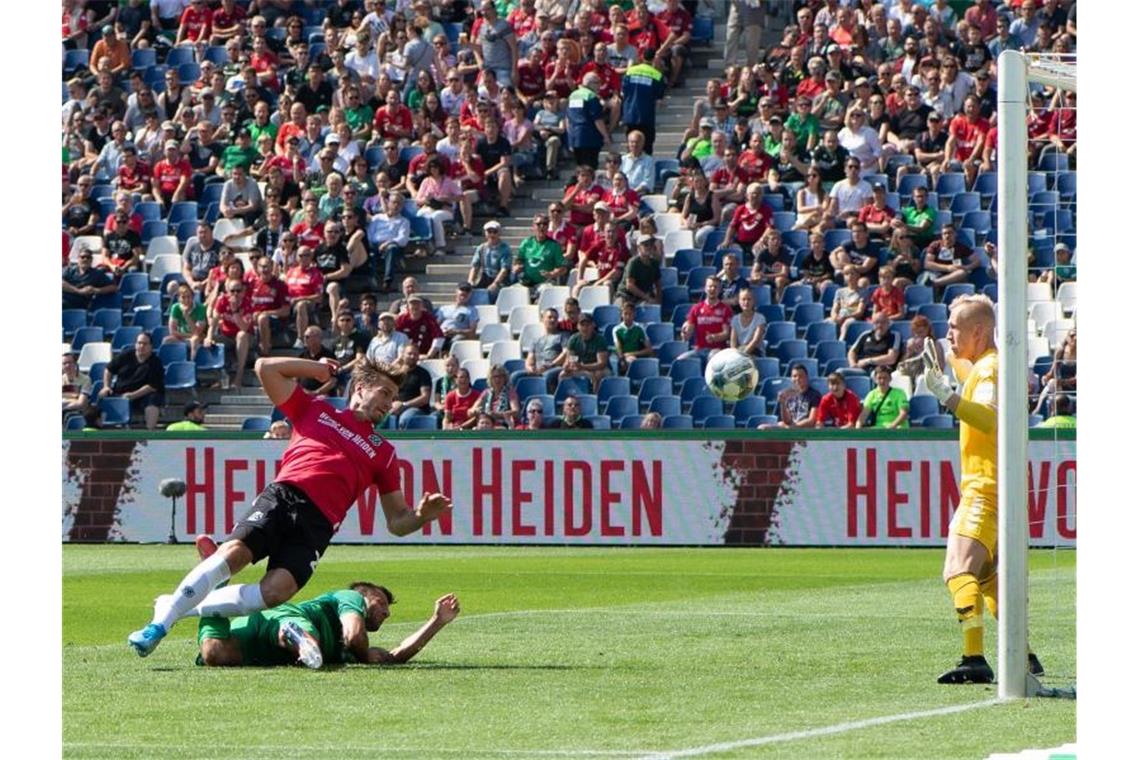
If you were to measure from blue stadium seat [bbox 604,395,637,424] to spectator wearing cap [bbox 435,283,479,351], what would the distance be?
2733 millimetres

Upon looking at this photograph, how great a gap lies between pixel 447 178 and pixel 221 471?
20.8ft

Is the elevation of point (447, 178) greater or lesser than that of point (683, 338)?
greater

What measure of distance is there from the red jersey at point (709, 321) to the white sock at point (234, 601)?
15.0m

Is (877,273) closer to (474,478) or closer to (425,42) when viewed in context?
(474,478)

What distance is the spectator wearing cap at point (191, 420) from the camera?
2623 cm

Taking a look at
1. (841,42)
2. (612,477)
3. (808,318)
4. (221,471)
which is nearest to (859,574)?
(612,477)

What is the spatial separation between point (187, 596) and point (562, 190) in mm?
19283

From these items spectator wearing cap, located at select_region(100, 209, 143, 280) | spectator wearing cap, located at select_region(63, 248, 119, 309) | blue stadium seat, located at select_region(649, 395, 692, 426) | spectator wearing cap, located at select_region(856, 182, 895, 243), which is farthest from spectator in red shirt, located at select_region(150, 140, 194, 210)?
spectator wearing cap, located at select_region(856, 182, 895, 243)

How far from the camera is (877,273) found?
2631cm

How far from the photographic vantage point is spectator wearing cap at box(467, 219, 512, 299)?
2841 centimetres

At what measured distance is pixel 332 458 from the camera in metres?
12.0

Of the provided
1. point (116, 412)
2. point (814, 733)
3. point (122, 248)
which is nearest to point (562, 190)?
point (122, 248)

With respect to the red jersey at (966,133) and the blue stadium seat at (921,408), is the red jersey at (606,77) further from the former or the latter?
the blue stadium seat at (921,408)

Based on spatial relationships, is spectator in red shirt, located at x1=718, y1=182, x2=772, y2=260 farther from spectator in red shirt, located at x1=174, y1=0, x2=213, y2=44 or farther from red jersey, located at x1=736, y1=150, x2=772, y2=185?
spectator in red shirt, located at x1=174, y1=0, x2=213, y2=44
